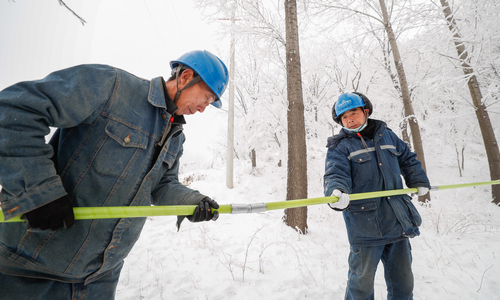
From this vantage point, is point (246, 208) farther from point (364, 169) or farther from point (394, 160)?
point (394, 160)

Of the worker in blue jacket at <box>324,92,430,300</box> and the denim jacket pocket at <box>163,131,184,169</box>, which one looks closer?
the denim jacket pocket at <box>163,131,184,169</box>

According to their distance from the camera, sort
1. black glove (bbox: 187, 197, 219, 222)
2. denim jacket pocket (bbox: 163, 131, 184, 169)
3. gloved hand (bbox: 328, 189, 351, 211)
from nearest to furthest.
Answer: black glove (bbox: 187, 197, 219, 222)
denim jacket pocket (bbox: 163, 131, 184, 169)
gloved hand (bbox: 328, 189, 351, 211)

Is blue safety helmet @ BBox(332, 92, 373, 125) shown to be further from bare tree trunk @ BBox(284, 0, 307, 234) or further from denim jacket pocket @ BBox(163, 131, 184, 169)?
bare tree trunk @ BBox(284, 0, 307, 234)

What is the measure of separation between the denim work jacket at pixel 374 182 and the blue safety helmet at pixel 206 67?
1403 millimetres

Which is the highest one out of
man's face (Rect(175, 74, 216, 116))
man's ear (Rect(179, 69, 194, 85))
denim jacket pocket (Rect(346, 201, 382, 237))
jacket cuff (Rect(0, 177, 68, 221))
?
man's ear (Rect(179, 69, 194, 85))

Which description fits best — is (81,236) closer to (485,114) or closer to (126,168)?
(126,168)

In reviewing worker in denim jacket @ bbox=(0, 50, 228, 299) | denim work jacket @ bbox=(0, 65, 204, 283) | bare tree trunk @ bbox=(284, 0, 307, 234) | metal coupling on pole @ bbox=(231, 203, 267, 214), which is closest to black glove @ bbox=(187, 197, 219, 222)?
worker in denim jacket @ bbox=(0, 50, 228, 299)

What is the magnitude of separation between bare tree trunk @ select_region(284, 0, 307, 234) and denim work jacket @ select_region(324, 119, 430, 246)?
2.12m

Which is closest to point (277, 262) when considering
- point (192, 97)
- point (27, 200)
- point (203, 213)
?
point (203, 213)

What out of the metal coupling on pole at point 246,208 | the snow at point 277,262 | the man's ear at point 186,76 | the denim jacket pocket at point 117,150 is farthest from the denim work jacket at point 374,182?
the denim jacket pocket at point 117,150

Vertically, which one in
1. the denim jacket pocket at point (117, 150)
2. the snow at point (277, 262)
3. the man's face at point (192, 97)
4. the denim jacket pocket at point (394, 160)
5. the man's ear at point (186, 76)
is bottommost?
the snow at point (277, 262)

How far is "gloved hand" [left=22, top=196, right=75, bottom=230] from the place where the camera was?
3.11ft

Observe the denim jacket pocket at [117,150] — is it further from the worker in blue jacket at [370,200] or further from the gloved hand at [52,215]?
the worker in blue jacket at [370,200]

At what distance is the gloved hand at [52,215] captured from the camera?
3.11 feet
